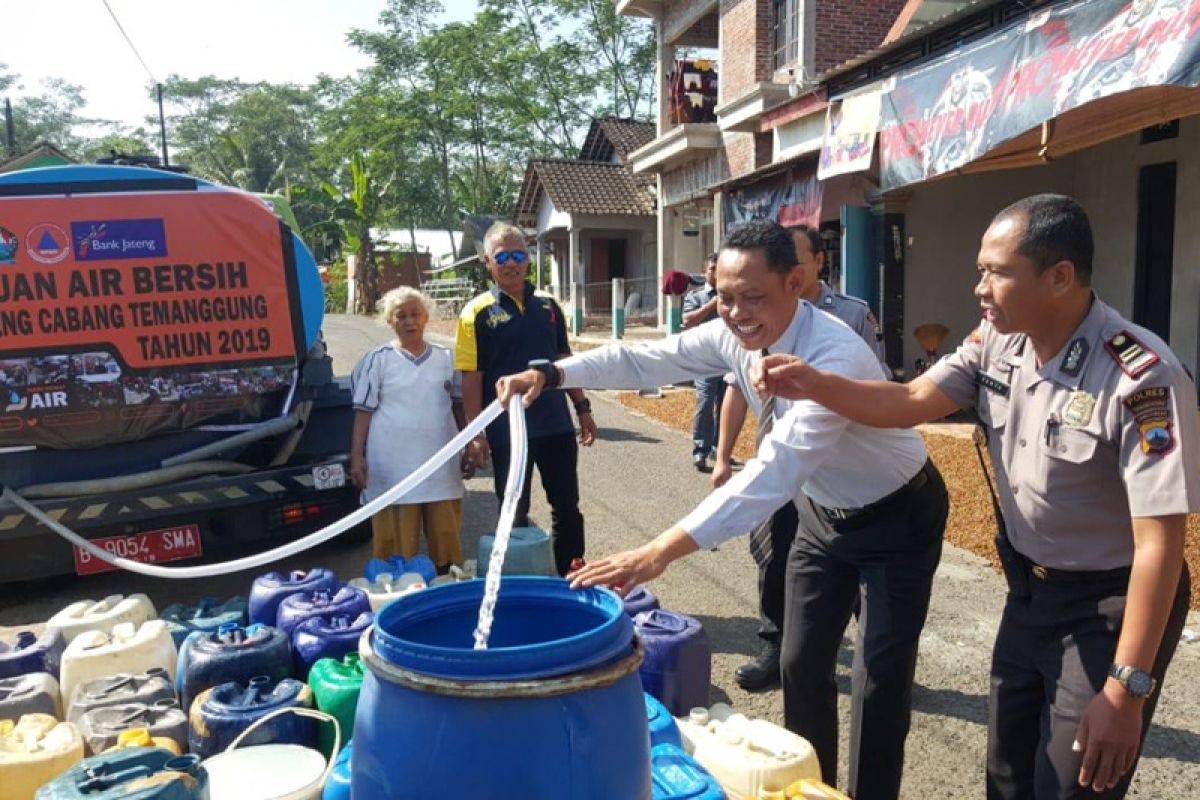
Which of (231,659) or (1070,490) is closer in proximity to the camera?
(1070,490)

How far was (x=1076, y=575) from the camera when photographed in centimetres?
211

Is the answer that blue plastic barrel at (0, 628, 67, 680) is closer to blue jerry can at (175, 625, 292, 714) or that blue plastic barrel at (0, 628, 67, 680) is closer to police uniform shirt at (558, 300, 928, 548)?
blue jerry can at (175, 625, 292, 714)

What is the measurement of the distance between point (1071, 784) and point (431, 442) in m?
3.37

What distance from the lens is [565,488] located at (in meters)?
4.59

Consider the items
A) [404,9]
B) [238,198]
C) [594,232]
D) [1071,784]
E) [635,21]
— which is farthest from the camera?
[404,9]

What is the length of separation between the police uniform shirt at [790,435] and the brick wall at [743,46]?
1302 centimetres

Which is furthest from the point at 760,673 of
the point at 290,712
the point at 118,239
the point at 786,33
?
the point at 786,33

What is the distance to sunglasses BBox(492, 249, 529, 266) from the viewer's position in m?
4.47

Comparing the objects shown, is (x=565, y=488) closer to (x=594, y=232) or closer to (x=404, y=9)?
(x=594, y=232)

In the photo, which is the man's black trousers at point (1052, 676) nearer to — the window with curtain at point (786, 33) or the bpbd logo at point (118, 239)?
the bpbd logo at point (118, 239)

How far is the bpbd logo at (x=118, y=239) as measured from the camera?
430 centimetres

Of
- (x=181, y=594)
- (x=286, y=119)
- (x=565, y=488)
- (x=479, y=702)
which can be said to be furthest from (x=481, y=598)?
(x=286, y=119)

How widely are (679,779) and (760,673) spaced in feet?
6.02

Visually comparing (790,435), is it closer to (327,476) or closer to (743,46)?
(327,476)
